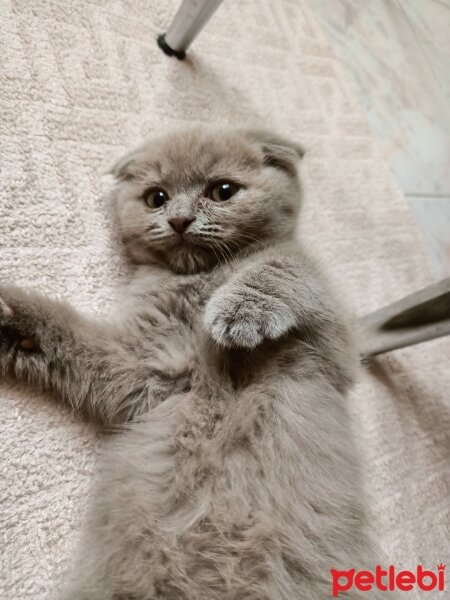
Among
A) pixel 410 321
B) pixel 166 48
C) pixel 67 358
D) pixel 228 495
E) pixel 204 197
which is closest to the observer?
pixel 228 495

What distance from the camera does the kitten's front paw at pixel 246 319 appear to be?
0.71m

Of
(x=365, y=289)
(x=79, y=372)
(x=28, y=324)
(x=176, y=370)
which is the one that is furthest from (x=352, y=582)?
(x=365, y=289)

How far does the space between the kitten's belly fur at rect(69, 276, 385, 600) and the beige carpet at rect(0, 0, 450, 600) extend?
12cm

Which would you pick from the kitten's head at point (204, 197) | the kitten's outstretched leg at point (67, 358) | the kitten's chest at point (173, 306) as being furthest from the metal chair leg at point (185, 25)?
the kitten's outstretched leg at point (67, 358)

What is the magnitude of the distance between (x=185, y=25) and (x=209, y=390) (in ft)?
2.95

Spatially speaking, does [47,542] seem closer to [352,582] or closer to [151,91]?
[352,582]

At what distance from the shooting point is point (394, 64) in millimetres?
1199

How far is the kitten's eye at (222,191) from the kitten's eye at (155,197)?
10 cm

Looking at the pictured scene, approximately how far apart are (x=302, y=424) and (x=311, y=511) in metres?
0.12

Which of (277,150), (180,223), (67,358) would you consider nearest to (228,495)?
(67,358)

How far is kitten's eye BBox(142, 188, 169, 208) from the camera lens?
3.06 feet

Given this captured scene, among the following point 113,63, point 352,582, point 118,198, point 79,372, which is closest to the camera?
point 352,582

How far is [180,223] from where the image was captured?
0.85 m

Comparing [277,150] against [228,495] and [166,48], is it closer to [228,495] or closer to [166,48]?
[166,48]
